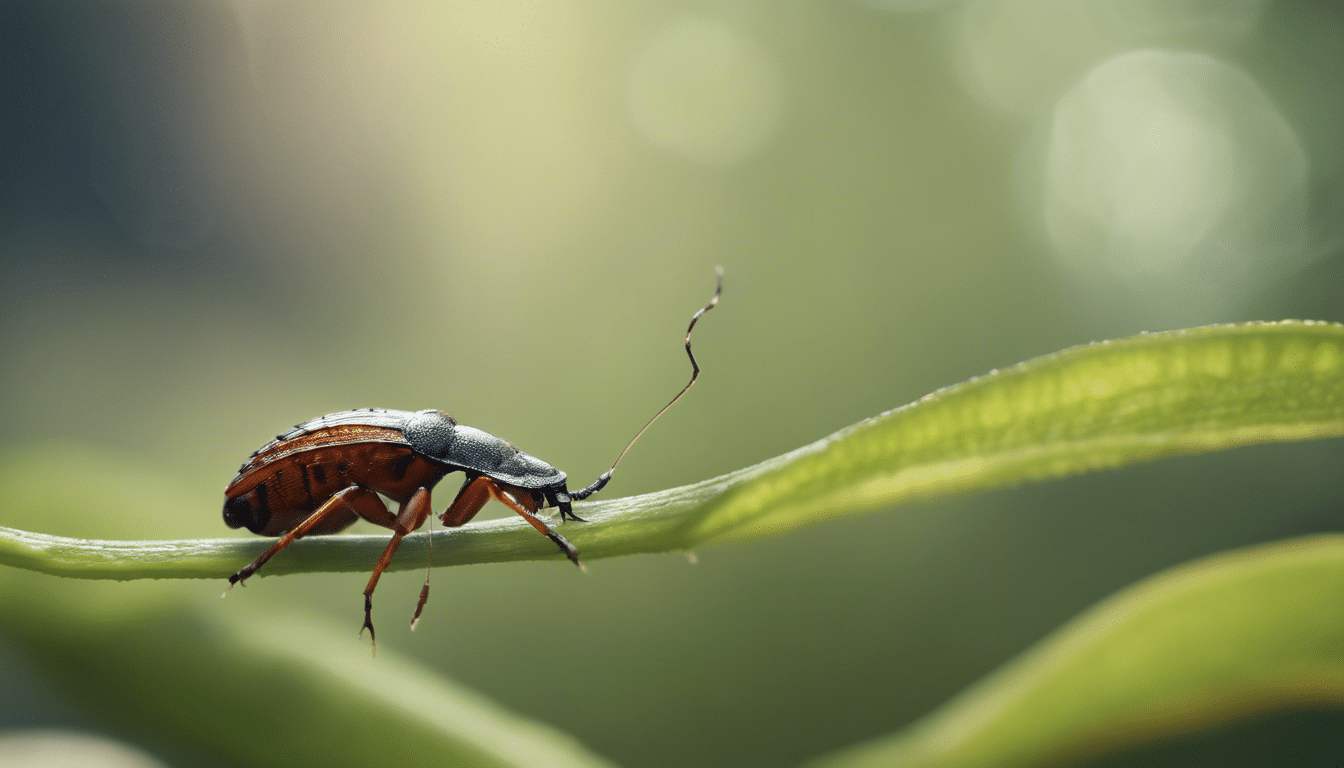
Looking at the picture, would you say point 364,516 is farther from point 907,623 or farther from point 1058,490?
point 1058,490

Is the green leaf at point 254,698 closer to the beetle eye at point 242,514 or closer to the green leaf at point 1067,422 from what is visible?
the beetle eye at point 242,514

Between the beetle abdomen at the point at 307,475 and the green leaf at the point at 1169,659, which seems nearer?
the green leaf at the point at 1169,659

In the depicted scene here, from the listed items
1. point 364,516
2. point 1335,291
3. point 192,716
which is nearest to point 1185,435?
point 192,716

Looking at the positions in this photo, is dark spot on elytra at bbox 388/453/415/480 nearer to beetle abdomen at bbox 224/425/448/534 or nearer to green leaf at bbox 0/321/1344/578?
beetle abdomen at bbox 224/425/448/534

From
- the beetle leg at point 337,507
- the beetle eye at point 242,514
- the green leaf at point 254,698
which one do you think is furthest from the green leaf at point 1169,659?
the beetle eye at point 242,514

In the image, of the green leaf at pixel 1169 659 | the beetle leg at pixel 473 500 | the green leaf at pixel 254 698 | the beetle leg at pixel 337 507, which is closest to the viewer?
the green leaf at pixel 1169 659

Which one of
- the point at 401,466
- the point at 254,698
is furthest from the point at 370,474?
the point at 254,698

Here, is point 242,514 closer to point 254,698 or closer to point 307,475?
point 307,475

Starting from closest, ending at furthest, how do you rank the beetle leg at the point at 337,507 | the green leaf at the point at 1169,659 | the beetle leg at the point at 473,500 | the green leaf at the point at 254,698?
the green leaf at the point at 1169,659 < the green leaf at the point at 254,698 < the beetle leg at the point at 337,507 < the beetle leg at the point at 473,500
